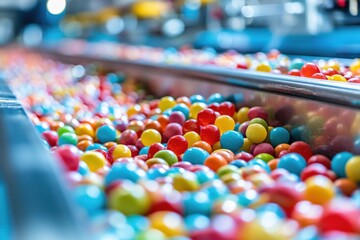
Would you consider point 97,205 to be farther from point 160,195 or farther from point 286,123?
point 286,123

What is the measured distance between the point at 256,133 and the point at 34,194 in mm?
1137

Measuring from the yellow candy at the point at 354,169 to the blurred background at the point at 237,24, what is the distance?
8.21ft

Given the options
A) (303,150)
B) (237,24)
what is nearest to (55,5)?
(237,24)

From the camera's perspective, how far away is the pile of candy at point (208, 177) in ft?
Result: 2.99

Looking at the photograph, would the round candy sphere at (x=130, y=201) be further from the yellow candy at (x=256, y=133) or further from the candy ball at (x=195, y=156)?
the yellow candy at (x=256, y=133)

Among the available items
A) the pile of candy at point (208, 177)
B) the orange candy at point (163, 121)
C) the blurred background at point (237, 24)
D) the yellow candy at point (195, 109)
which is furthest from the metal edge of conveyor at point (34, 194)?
the blurred background at point (237, 24)

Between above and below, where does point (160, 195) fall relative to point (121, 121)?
below

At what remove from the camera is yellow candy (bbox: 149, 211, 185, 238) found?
910 millimetres

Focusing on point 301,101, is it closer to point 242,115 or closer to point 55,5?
point 242,115

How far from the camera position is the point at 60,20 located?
17.5 metres

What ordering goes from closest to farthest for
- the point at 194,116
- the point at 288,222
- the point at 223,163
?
the point at 288,222, the point at 223,163, the point at 194,116

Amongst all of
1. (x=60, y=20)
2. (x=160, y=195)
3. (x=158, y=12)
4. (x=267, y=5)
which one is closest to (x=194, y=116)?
(x=160, y=195)

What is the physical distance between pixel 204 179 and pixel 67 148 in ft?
1.25

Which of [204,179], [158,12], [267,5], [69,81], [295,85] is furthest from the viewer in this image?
[158,12]
